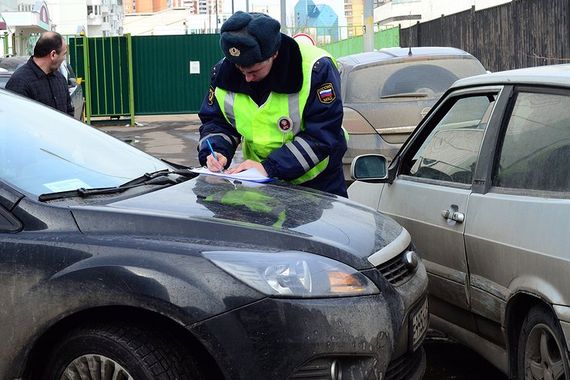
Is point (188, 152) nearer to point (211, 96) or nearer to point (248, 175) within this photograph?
point (211, 96)

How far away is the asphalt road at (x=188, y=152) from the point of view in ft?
16.1

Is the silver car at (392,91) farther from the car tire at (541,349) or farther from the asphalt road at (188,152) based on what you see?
the car tire at (541,349)

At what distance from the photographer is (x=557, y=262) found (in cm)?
343

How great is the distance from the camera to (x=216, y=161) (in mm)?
4652

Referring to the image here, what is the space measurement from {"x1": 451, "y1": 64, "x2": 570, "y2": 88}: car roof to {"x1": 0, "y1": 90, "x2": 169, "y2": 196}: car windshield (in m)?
1.60

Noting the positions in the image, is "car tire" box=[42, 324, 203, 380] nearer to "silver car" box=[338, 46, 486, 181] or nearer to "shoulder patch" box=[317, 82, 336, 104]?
"shoulder patch" box=[317, 82, 336, 104]

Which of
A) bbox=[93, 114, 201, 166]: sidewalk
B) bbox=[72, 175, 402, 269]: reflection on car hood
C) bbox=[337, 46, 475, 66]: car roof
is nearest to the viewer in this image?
bbox=[72, 175, 402, 269]: reflection on car hood

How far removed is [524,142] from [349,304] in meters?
1.24

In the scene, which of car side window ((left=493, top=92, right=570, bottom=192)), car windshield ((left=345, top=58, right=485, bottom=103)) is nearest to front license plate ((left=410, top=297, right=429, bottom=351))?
car side window ((left=493, top=92, right=570, bottom=192))

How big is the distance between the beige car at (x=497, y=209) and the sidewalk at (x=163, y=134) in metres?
9.71

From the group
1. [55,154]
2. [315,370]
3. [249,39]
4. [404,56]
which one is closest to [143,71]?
[404,56]

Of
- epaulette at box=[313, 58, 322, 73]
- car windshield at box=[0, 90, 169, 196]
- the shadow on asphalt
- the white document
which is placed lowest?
the shadow on asphalt

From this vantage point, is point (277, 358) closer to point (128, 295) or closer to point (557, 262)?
point (128, 295)

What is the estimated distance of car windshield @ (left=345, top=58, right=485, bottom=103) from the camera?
28.9ft
